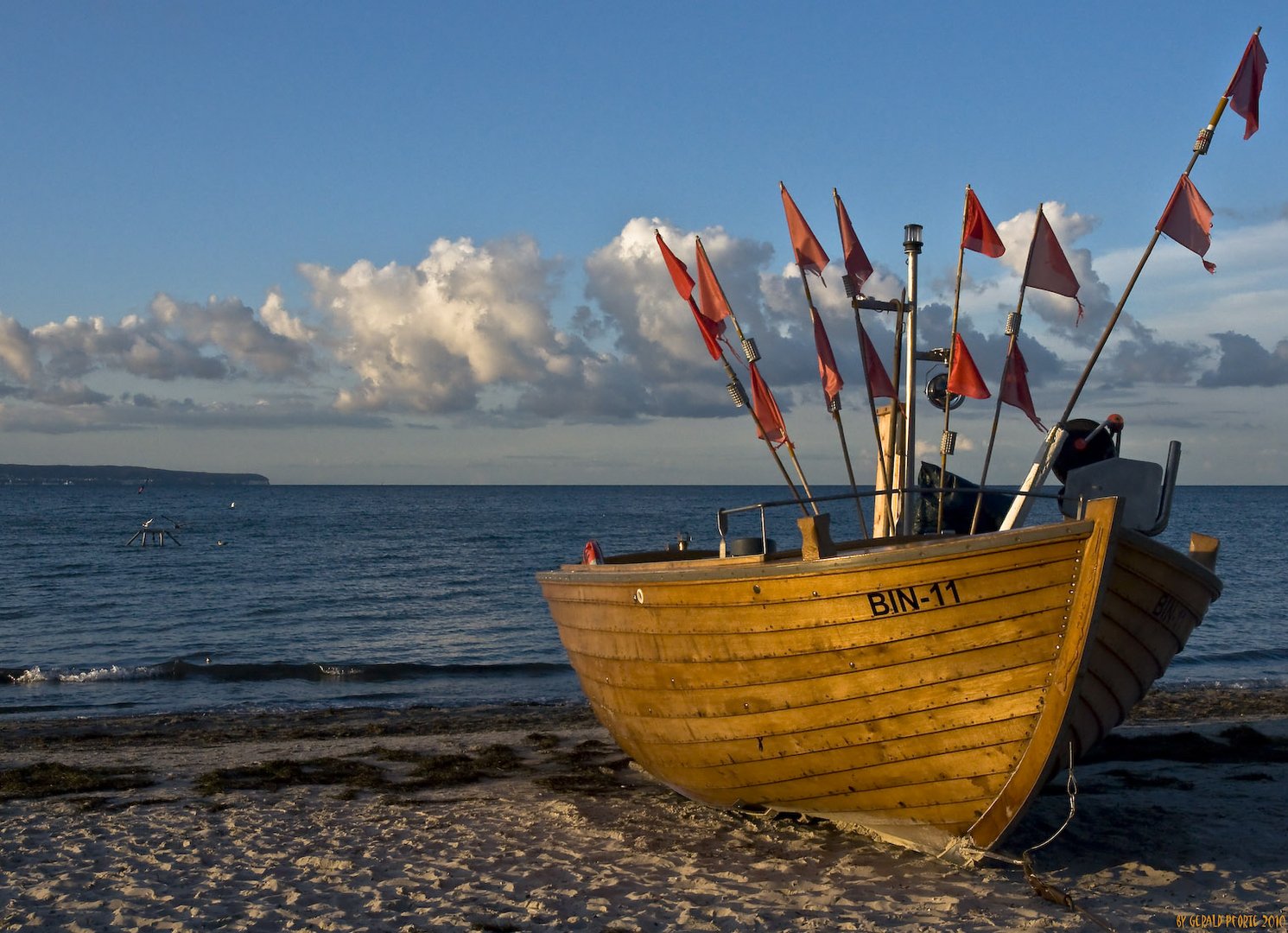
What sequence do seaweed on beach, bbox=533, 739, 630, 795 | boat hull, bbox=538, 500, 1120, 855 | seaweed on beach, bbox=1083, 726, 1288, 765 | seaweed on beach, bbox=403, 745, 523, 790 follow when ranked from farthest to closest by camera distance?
seaweed on beach, bbox=1083, 726, 1288, 765 → seaweed on beach, bbox=403, 745, 523, 790 → seaweed on beach, bbox=533, 739, 630, 795 → boat hull, bbox=538, 500, 1120, 855

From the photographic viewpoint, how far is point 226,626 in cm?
2688

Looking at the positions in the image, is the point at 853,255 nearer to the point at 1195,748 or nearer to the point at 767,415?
the point at 767,415

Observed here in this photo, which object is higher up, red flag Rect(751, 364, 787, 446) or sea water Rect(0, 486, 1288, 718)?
red flag Rect(751, 364, 787, 446)

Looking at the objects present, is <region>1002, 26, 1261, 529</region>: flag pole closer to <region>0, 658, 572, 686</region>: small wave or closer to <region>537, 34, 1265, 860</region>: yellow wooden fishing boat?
<region>537, 34, 1265, 860</region>: yellow wooden fishing boat

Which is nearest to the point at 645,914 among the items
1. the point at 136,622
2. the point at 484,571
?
the point at 136,622

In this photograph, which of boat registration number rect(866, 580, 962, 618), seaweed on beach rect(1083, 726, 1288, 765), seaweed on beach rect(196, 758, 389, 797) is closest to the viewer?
boat registration number rect(866, 580, 962, 618)

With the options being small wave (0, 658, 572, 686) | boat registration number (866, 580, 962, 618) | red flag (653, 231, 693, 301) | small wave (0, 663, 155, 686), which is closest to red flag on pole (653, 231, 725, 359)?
red flag (653, 231, 693, 301)

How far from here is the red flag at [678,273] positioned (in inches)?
362

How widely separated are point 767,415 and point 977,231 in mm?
2288

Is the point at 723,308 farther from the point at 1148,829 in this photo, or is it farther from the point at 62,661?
the point at 62,661

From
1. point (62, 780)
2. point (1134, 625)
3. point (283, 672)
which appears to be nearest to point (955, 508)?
point (1134, 625)

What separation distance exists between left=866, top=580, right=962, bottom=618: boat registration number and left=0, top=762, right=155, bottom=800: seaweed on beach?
7553 millimetres

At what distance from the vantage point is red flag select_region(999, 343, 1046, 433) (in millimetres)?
8758

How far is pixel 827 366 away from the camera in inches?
355
